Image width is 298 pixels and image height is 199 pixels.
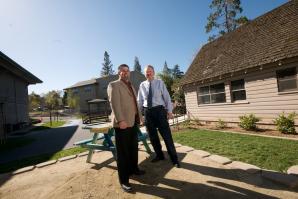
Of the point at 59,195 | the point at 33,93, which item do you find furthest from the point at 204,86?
the point at 33,93

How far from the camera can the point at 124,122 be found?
3.50m

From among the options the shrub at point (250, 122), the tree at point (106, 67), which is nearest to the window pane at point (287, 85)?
the shrub at point (250, 122)

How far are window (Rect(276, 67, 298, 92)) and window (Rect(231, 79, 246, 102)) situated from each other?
5.79 ft

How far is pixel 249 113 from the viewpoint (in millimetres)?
9641

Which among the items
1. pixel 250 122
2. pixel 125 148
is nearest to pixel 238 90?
pixel 250 122

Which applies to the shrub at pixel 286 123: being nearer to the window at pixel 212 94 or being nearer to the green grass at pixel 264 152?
the green grass at pixel 264 152

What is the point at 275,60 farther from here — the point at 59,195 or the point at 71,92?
the point at 71,92

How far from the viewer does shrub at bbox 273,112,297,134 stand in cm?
745

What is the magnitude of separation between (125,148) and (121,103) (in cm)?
78

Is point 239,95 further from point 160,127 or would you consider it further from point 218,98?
point 160,127

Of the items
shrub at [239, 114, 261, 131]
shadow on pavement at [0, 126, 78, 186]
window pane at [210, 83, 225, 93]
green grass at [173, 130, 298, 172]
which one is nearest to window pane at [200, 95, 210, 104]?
window pane at [210, 83, 225, 93]

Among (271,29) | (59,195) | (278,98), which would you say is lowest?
(59,195)

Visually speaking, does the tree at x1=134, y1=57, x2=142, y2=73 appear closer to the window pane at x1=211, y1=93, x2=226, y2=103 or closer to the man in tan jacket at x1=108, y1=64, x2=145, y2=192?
the window pane at x1=211, y1=93, x2=226, y2=103

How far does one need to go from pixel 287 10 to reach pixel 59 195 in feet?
38.3
